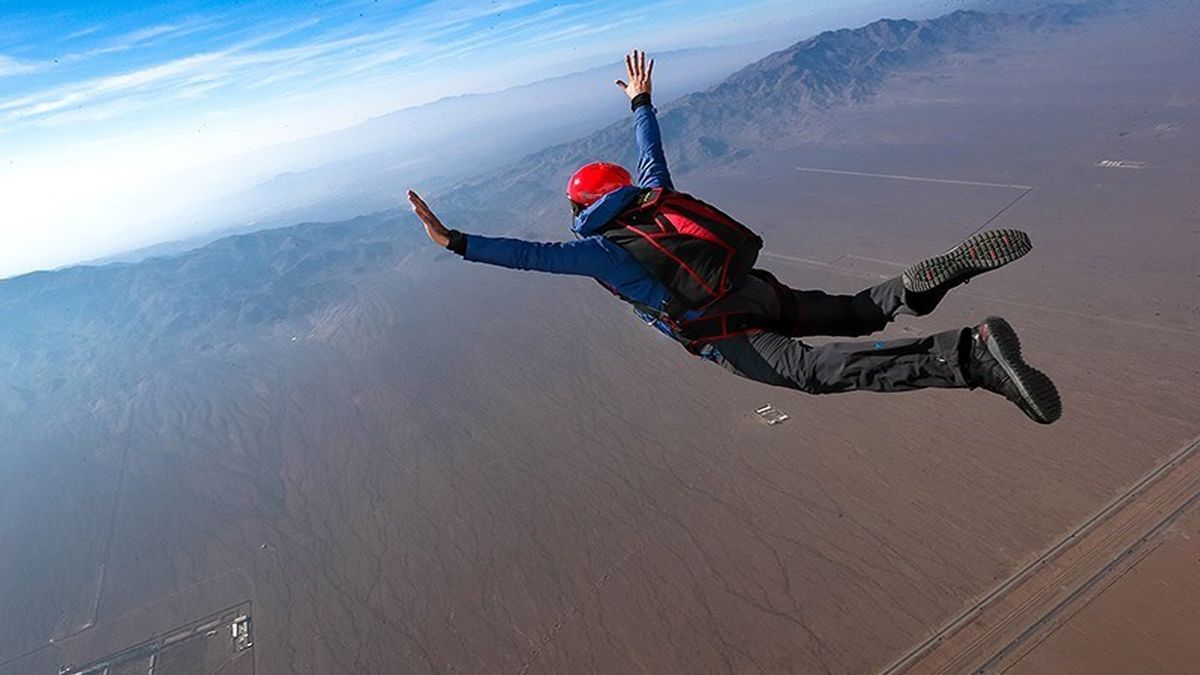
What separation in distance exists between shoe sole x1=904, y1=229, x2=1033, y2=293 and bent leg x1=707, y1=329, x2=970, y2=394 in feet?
1.05

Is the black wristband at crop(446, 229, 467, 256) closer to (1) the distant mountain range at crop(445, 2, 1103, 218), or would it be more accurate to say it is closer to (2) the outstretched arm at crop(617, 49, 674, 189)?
(2) the outstretched arm at crop(617, 49, 674, 189)

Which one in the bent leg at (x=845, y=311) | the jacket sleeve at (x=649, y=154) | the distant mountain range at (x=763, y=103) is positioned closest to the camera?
the bent leg at (x=845, y=311)

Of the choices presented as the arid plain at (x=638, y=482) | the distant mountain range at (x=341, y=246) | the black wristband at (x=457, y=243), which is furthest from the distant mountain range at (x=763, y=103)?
the black wristband at (x=457, y=243)

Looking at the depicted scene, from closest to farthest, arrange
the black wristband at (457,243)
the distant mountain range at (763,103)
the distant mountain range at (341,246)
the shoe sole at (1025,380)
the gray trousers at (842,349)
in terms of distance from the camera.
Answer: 1. the shoe sole at (1025,380)
2. the black wristband at (457,243)
3. the gray trousers at (842,349)
4. the distant mountain range at (341,246)
5. the distant mountain range at (763,103)

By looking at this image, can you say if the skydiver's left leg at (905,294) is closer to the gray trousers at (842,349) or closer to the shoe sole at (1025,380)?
the gray trousers at (842,349)

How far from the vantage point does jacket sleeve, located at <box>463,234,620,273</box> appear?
340cm

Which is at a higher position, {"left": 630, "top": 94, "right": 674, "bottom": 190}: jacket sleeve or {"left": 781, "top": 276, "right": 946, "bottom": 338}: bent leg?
{"left": 630, "top": 94, "right": 674, "bottom": 190}: jacket sleeve

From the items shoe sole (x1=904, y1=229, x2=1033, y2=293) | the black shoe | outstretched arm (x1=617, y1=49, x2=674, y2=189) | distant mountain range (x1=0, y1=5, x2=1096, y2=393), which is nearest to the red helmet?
outstretched arm (x1=617, y1=49, x2=674, y2=189)

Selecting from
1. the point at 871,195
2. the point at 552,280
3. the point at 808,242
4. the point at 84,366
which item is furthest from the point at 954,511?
the point at 84,366

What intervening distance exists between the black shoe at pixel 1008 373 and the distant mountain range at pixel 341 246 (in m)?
84.9

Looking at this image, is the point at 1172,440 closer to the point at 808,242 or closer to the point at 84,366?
the point at 808,242

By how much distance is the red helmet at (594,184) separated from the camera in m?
3.97

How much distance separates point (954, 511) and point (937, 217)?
142ft

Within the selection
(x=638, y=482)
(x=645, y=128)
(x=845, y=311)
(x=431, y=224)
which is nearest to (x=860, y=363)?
(x=845, y=311)
